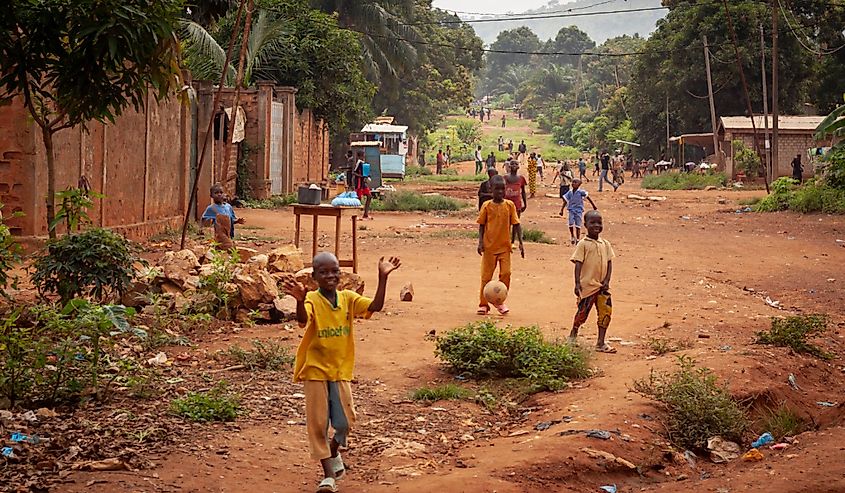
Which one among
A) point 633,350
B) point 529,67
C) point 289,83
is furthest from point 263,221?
point 529,67

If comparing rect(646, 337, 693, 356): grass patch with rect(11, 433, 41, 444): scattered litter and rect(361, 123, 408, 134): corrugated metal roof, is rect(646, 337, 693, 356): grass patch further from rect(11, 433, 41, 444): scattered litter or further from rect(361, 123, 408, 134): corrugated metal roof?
rect(361, 123, 408, 134): corrugated metal roof

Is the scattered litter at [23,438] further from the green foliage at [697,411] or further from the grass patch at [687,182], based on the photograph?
the grass patch at [687,182]

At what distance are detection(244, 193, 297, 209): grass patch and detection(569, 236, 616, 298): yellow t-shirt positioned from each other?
18.7 metres

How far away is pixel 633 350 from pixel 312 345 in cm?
443

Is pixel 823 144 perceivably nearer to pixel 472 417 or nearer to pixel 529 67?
pixel 472 417

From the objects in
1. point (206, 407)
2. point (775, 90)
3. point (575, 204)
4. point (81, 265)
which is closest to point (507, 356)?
point (206, 407)

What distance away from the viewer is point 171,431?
630 cm

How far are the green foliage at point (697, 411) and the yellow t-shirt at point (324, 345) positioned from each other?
2.37 metres

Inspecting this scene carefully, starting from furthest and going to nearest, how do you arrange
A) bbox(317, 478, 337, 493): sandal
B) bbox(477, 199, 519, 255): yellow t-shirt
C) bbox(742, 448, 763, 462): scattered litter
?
bbox(477, 199, 519, 255): yellow t-shirt, bbox(742, 448, 763, 462): scattered litter, bbox(317, 478, 337, 493): sandal

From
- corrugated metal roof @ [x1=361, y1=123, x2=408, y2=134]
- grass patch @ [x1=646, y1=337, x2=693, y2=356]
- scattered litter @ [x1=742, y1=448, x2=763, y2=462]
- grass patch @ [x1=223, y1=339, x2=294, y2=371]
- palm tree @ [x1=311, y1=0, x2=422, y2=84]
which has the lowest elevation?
scattered litter @ [x1=742, y1=448, x2=763, y2=462]

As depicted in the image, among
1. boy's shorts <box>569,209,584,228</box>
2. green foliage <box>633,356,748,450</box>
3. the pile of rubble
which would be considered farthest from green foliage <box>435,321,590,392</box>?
boy's shorts <box>569,209,584,228</box>

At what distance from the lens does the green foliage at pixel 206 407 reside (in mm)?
6621

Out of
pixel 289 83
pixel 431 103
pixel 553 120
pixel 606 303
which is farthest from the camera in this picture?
pixel 553 120

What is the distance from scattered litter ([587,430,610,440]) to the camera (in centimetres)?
637
